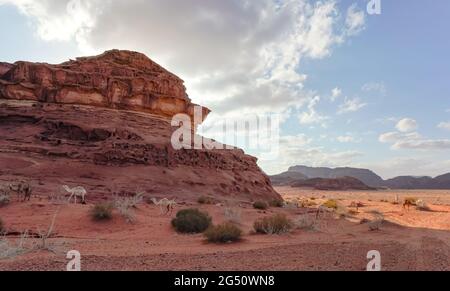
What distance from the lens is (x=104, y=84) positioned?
3494cm

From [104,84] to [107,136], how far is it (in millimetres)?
8178

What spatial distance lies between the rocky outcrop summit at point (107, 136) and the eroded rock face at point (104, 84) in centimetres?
9

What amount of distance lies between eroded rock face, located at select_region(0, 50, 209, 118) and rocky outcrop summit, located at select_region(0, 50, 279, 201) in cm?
9

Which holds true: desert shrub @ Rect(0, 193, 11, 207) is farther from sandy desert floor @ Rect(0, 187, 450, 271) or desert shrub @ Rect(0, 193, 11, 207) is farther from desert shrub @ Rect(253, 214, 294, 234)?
desert shrub @ Rect(253, 214, 294, 234)

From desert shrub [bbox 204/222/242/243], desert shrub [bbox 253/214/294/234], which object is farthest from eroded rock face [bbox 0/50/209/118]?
desert shrub [bbox 204/222/242/243]

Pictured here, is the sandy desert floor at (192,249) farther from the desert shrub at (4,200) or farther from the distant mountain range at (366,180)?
the distant mountain range at (366,180)

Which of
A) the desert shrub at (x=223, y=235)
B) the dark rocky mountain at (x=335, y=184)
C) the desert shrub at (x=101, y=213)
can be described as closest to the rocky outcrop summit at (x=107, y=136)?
the desert shrub at (x=101, y=213)

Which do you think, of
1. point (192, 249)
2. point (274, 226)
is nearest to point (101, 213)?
point (192, 249)

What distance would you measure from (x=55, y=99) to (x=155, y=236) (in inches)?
1060

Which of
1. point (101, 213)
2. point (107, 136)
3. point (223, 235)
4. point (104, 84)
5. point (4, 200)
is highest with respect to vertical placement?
point (104, 84)

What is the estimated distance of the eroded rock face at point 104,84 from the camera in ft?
109

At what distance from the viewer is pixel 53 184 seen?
2148 centimetres

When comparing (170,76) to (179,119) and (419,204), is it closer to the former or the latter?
(179,119)

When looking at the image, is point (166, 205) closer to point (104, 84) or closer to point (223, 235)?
point (223, 235)
